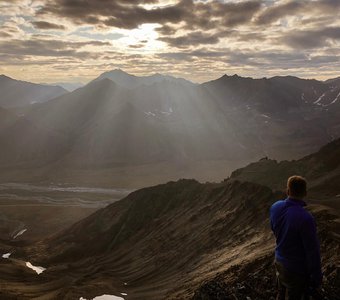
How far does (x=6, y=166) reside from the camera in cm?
18188

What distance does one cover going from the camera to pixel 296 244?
8.11 meters

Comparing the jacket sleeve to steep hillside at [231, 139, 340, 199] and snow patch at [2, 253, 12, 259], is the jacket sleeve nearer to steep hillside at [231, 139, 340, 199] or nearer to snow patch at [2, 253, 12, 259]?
steep hillside at [231, 139, 340, 199]

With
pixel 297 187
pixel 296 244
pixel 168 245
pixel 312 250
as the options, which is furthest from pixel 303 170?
pixel 312 250

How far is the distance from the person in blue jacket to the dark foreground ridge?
1050cm

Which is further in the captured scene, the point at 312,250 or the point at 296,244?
the point at 296,244

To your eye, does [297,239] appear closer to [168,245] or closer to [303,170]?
[168,245]

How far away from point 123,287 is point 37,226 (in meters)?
57.0

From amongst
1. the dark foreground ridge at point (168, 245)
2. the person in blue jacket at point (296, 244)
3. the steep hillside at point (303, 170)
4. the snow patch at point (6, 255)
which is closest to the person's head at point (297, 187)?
the person in blue jacket at point (296, 244)

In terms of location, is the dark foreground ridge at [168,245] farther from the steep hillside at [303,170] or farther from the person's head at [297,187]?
the person's head at [297,187]

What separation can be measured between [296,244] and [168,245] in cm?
4496

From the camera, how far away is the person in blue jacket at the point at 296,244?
25.6 ft

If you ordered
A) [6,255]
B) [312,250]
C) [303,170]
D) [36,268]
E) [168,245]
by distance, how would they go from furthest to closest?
[303,170]
[6,255]
[36,268]
[168,245]
[312,250]

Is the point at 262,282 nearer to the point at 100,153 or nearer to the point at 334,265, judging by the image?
the point at 334,265

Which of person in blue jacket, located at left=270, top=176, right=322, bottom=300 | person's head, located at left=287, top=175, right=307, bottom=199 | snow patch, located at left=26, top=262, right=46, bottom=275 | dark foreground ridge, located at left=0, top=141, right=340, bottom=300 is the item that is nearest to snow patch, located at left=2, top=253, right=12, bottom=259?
dark foreground ridge, located at left=0, top=141, right=340, bottom=300
